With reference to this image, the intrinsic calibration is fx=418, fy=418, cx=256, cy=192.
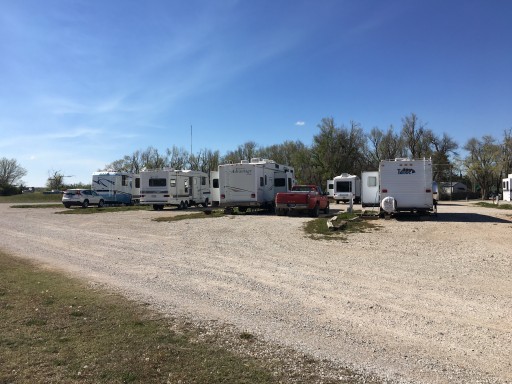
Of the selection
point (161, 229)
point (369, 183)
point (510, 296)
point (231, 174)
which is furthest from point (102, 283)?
point (369, 183)

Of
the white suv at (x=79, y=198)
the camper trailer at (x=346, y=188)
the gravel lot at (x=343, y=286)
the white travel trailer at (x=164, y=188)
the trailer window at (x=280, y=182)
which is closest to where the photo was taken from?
the gravel lot at (x=343, y=286)

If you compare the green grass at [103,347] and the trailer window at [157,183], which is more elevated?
the trailer window at [157,183]

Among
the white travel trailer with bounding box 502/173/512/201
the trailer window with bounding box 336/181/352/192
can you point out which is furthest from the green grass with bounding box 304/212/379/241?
the white travel trailer with bounding box 502/173/512/201

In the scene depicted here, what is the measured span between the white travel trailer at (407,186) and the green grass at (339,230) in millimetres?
1772

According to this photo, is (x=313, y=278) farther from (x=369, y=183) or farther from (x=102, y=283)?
(x=369, y=183)

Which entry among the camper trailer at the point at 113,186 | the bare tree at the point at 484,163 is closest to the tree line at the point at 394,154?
the bare tree at the point at 484,163

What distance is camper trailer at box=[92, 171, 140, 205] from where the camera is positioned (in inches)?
1421

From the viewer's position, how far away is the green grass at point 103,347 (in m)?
3.76

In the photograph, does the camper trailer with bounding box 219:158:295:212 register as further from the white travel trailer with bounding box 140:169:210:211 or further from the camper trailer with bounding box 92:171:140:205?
the camper trailer with bounding box 92:171:140:205

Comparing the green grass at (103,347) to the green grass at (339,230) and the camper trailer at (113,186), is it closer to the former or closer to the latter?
the green grass at (339,230)

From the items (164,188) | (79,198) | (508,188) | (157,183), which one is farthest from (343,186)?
(79,198)

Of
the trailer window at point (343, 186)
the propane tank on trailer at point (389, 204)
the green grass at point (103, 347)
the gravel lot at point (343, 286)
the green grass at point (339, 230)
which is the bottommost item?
the gravel lot at point (343, 286)

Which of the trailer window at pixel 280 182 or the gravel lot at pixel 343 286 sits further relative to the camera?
the trailer window at pixel 280 182

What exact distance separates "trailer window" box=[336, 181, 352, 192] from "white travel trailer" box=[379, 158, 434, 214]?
19913mm
